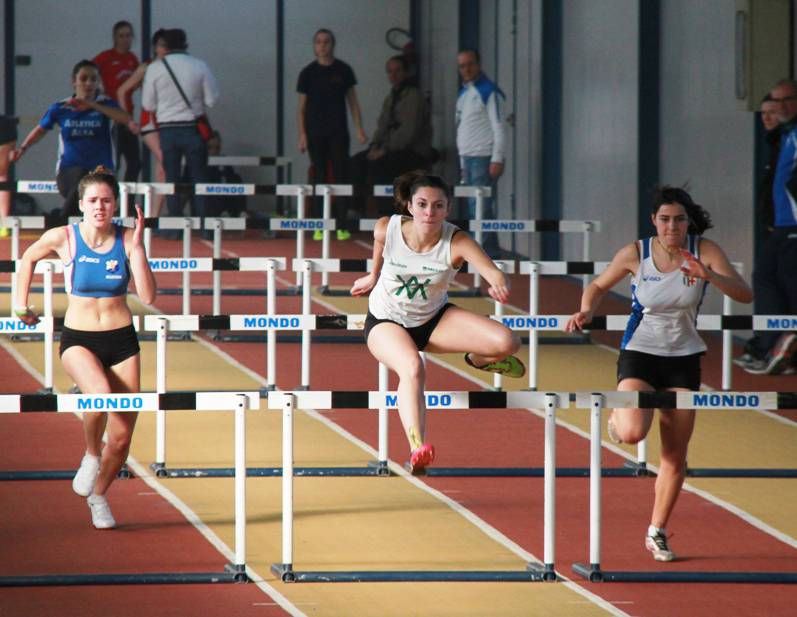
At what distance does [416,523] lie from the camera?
9555 millimetres

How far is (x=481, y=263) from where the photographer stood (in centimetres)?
868

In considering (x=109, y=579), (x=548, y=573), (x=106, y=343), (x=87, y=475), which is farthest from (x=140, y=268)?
(x=548, y=573)

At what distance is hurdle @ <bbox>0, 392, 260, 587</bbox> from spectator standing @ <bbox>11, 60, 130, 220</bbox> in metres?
7.88

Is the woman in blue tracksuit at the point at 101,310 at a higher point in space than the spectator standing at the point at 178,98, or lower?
lower

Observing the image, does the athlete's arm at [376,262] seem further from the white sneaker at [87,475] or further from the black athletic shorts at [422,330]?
the white sneaker at [87,475]

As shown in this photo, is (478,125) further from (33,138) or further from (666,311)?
(666,311)

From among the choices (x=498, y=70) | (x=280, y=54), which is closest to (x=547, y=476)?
(x=498, y=70)

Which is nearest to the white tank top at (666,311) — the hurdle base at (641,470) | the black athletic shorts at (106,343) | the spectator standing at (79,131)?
the hurdle base at (641,470)

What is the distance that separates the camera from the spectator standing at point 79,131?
15750mm

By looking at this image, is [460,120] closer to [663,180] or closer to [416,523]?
[663,180]

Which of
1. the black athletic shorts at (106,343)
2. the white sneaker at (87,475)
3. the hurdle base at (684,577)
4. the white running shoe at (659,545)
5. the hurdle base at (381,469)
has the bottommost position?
the hurdle base at (684,577)

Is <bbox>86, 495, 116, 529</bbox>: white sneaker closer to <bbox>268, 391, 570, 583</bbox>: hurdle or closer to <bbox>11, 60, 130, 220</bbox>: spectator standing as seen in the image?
<bbox>268, 391, 570, 583</bbox>: hurdle

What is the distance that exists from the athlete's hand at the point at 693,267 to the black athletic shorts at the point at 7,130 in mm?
18789

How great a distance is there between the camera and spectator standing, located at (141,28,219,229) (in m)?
20.6
